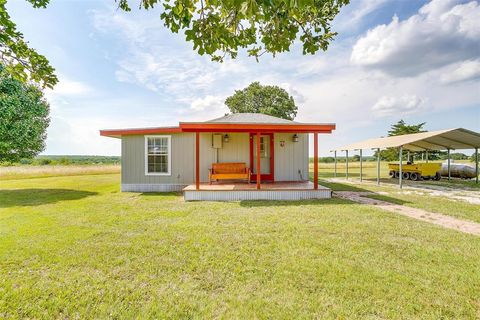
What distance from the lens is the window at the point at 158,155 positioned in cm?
982

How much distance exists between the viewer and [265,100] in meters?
25.1

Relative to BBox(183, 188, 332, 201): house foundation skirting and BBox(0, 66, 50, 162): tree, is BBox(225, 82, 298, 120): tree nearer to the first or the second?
BBox(0, 66, 50, 162): tree

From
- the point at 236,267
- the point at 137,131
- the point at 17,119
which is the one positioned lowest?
the point at 236,267

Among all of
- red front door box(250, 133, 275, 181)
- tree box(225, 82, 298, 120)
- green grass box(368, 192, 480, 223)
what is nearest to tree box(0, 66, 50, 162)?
red front door box(250, 133, 275, 181)

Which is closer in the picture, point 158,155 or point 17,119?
point 158,155

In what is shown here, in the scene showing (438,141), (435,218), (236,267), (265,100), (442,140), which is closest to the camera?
(236,267)

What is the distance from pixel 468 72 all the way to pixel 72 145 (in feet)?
95.2

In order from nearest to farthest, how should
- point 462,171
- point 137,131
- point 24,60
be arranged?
point 24,60
point 137,131
point 462,171

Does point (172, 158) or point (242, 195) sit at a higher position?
point (172, 158)

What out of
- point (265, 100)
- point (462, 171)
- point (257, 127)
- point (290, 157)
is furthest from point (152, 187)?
point (462, 171)

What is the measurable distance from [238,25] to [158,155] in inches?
319

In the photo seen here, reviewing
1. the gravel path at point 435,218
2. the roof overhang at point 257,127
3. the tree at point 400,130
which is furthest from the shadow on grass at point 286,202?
the tree at point 400,130

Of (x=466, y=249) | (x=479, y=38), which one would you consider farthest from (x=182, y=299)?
(x=479, y=38)

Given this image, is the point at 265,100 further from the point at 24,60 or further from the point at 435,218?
the point at 24,60
